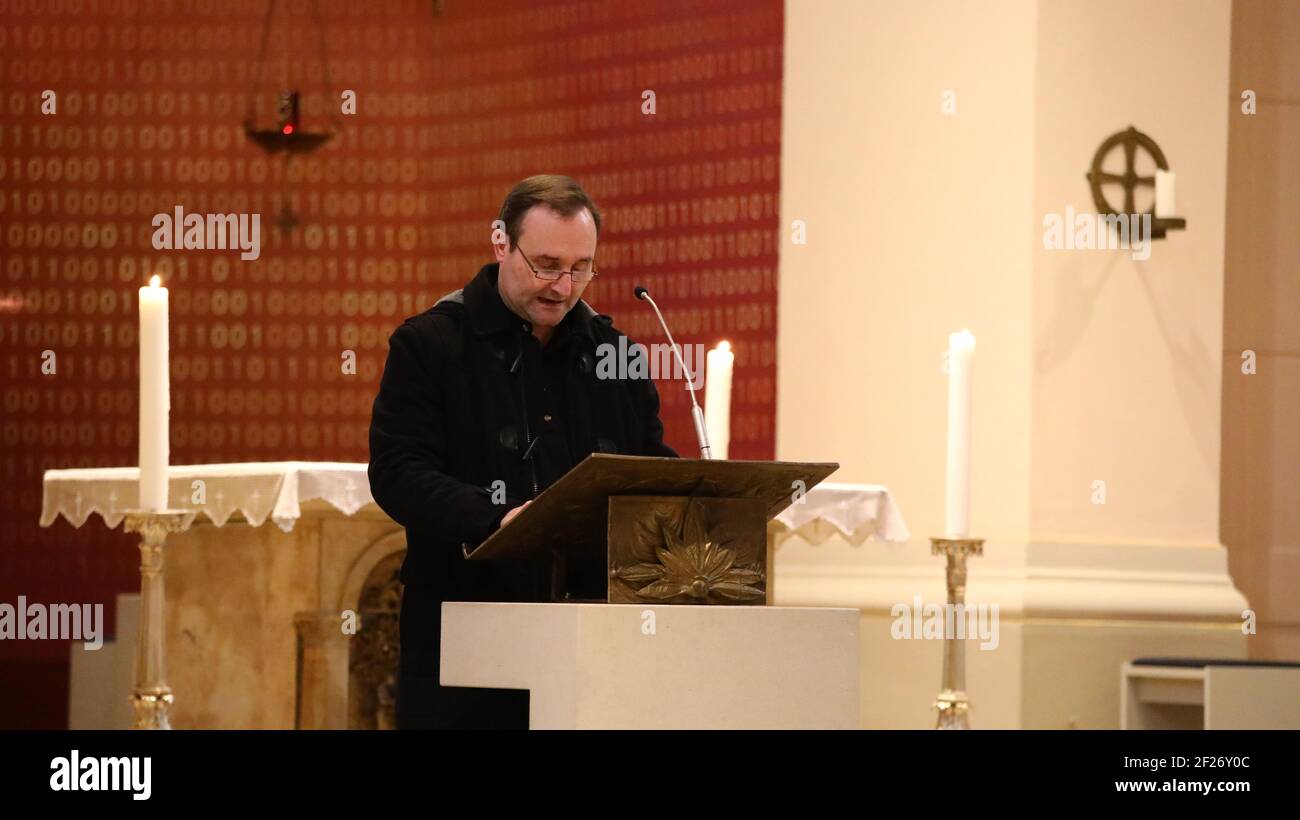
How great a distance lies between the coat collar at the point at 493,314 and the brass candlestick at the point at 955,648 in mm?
1185

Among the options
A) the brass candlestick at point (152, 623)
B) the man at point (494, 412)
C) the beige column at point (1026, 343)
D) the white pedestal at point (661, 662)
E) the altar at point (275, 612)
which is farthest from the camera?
the beige column at point (1026, 343)

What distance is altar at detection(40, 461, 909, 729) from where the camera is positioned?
4105 millimetres

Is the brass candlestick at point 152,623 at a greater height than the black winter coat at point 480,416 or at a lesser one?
lesser

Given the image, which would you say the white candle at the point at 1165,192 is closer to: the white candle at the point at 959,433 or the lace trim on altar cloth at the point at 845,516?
the lace trim on altar cloth at the point at 845,516

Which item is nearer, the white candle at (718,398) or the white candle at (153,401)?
the white candle at (153,401)

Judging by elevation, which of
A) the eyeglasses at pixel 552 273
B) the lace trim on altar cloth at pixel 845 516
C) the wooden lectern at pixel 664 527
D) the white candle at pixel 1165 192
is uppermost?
the white candle at pixel 1165 192

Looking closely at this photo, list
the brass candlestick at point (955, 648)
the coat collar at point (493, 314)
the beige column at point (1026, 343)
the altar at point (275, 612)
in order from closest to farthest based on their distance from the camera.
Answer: the coat collar at point (493, 314) → the brass candlestick at point (955, 648) → the altar at point (275, 612) → the beige column at point (1026, 343)

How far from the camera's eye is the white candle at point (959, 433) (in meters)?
3.93

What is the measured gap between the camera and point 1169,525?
543 centimetres

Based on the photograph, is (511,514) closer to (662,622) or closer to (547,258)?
(662,622)

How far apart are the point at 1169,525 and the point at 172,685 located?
2750 mm

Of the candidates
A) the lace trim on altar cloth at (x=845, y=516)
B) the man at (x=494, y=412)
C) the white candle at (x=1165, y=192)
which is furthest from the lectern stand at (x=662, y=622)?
the white candle at (x=1165, y=192)

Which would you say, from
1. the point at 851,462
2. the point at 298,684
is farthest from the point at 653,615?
the point at 851,462
